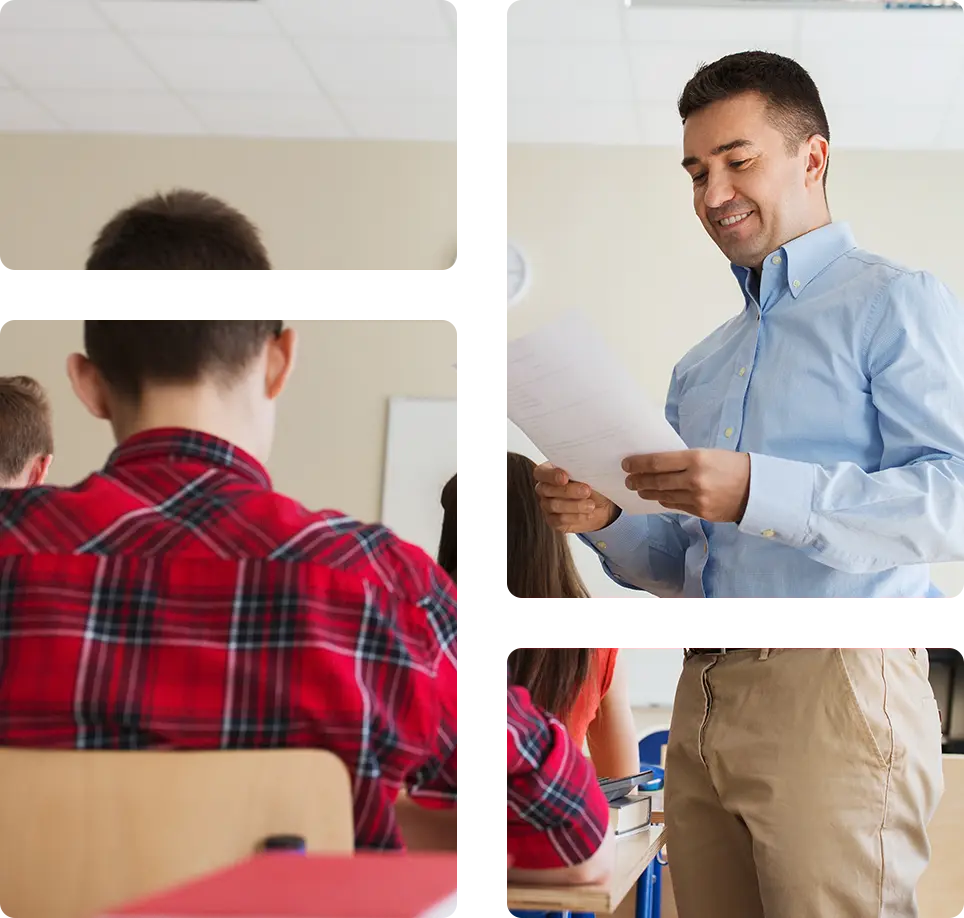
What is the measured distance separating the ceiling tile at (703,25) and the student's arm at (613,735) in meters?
0.97

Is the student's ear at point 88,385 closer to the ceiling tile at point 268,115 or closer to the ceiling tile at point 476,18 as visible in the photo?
the ceiling tile at point 268,115

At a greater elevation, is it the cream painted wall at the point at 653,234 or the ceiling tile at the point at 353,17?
the cream painted wall at the point at 653,234

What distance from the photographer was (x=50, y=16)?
1082 mm

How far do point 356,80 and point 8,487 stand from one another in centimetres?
49

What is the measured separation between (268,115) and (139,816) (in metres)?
0.64

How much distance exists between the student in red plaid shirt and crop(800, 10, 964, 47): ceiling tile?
3.74ft

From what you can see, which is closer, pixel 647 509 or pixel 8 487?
pixel 8 487

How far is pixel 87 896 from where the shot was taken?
2.81 feet

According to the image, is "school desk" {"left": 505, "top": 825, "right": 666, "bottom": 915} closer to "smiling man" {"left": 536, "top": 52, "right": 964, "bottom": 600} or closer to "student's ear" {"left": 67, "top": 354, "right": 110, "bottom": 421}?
"smiling man" {"left": 536, "top": 52, "right": 964, "bottom": 600}

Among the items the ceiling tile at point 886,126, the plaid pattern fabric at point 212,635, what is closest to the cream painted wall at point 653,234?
the ceiling tile at point 886,126

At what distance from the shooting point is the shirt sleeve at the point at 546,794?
0.95m

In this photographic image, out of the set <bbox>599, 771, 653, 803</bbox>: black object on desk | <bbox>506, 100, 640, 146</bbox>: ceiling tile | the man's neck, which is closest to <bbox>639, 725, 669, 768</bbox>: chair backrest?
<bbox>599, 771, 653, 803</bbox>: black object on desk

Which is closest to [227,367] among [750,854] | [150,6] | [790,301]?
[150,6]

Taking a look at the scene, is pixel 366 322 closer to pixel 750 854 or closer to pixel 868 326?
pixel 868 326
